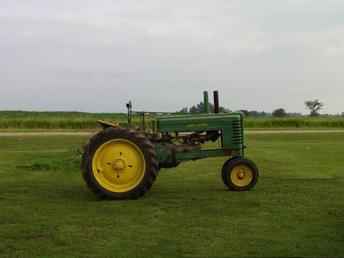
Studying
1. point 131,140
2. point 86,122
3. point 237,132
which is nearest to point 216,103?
point 237,132

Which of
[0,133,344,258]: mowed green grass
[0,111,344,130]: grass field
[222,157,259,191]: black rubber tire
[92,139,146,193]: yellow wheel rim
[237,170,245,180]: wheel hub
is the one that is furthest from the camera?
[0,111,344,130]: grass field

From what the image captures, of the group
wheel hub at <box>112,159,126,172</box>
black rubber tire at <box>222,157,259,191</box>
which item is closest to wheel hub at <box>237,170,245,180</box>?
black rubber tire at <box>222,157,259,191</box>

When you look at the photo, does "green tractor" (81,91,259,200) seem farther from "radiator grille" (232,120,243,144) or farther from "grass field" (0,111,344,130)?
"grass field" (0,111,344,130)

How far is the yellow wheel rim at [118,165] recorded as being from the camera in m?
11.5

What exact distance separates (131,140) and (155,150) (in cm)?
70

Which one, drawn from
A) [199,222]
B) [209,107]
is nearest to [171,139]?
[209,107]

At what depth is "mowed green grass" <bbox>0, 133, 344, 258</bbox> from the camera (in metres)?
7.35

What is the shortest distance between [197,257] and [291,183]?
22.7ft

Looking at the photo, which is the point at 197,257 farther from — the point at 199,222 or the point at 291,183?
the point at 291,183

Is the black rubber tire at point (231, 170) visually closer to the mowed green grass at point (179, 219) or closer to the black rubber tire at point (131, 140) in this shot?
the mowed green grass at point (179, 219)

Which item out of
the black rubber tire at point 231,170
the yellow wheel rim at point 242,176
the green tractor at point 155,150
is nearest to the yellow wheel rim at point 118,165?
the green tractor at point 155,150

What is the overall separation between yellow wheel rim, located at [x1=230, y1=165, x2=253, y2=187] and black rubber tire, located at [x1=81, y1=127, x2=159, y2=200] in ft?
5.30

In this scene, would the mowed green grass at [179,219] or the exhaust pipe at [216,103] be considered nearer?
the mowed green grass at [179,219]

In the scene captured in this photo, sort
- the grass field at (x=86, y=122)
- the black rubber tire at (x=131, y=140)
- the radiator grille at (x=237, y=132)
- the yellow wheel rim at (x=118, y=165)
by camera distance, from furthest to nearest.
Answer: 1. the grass field at (x=86, y=122)
2. the radiator grille at (x=237, y=132)
3. the yellow wheel rim at (x=118, y=165)
4. the black rubber tire at (x=131, y=140)
